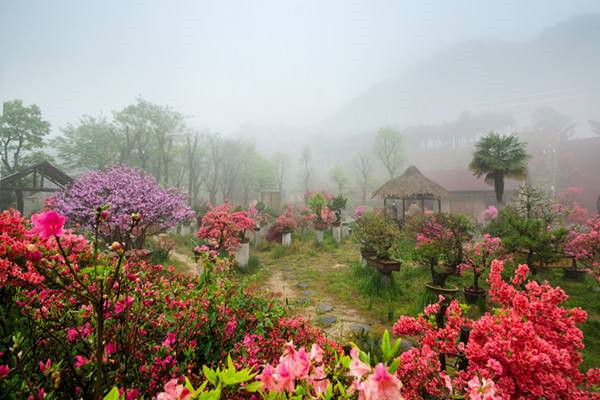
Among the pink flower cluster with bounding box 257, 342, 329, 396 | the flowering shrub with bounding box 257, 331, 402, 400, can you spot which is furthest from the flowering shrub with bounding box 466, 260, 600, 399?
the pink flower cluster with bounding box 257, 342, 329, 396

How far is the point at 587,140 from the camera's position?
38.6 meters

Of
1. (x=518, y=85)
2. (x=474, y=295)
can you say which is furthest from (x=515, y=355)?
(x=518, y=85)

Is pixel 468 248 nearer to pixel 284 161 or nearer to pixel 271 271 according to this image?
pixel 271 271

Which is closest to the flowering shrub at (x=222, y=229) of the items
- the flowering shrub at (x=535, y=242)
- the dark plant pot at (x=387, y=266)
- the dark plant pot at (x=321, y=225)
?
the dark plant pot at (x=387, y=266)

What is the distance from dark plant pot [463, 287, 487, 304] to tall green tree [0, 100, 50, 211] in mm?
30435

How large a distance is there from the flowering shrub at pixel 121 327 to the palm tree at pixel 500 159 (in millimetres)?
16654

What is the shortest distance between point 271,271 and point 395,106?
20754cm

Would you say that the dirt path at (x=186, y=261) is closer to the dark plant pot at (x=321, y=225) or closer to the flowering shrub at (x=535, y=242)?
the dark plant pot at (x=321, y=225)

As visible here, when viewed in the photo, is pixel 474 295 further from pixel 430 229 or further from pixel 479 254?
pixel 430 229

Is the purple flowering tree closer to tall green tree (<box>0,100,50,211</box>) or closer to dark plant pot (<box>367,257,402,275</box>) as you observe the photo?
dark plant pot (<box>367,257,402,275</box>)

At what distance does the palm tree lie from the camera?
1477 cm

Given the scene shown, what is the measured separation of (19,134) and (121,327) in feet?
99.6

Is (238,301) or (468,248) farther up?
(238,301)

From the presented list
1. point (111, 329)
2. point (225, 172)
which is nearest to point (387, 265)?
point (111, 329)
